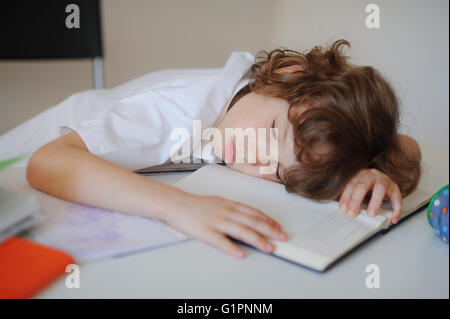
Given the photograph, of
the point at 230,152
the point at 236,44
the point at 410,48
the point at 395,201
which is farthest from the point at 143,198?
the point at 236,44

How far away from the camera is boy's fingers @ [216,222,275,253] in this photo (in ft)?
1.55

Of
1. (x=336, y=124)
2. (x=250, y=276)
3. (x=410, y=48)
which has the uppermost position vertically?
(x=410, y=48)

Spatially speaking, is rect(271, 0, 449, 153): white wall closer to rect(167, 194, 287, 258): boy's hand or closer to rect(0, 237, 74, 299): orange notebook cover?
rect(167, 194, 287, 258): boy's hand

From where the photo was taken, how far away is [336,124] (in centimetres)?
64

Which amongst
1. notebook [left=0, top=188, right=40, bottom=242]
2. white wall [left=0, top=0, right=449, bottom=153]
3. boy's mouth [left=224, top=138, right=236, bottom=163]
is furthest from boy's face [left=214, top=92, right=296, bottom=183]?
white wall [left=0, top=0, right=449, bottom=153]

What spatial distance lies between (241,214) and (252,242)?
0.04 m

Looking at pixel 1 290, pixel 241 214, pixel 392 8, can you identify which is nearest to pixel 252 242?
pixel 241 214

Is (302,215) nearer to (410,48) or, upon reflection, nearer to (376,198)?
(376,198)

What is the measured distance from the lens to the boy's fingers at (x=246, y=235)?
0.47 metres

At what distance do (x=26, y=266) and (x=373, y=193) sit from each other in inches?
18.1

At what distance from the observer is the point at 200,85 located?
77 centimetres

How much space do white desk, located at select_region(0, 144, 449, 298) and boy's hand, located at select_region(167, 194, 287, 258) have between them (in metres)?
0.01
